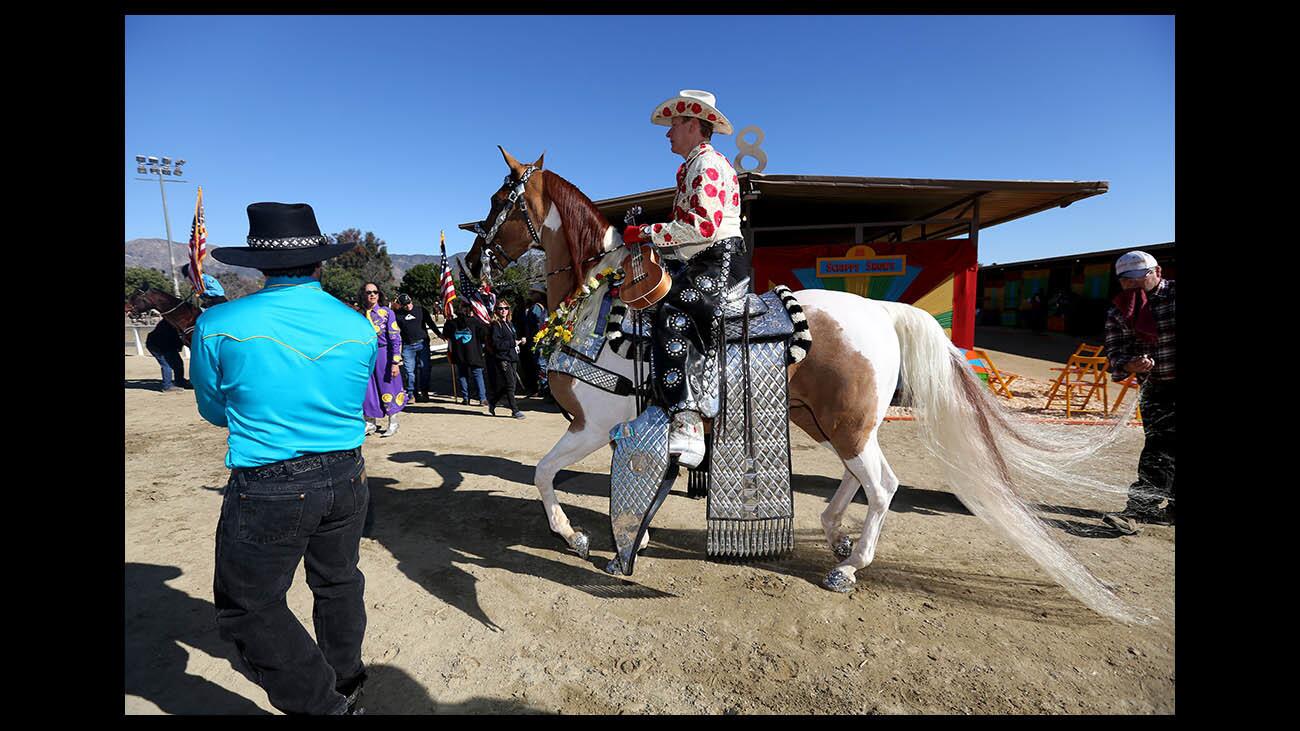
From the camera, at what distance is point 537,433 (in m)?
6.59

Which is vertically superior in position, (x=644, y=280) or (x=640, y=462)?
(x=644, y=280)

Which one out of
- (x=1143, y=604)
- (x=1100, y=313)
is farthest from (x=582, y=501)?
(x=1100, y=313)

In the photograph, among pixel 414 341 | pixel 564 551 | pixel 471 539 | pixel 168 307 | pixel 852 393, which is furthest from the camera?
pixel 168 307

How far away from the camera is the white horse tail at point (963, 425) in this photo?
288 cm

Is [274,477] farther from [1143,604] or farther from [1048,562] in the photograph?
[1143,604]

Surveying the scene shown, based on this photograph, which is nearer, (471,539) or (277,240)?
(277,240)

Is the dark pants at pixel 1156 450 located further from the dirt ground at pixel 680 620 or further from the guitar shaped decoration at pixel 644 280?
the guitar shaped decoration at pixel 644 280

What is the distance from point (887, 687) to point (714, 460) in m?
1.25


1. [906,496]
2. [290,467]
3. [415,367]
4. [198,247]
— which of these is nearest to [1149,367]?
[906,496]

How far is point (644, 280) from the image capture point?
8.50ft

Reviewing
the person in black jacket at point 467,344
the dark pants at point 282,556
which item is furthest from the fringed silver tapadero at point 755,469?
the person in black jacket at point 467,344

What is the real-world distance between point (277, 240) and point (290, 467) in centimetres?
78

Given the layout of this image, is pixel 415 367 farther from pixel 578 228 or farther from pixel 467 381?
pixel 578 228

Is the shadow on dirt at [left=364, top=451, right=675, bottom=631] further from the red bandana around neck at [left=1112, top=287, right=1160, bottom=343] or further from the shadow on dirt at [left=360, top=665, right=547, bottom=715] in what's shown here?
the red bandana around neck at [left=1112, top=287, right=1160, bottom=343]
